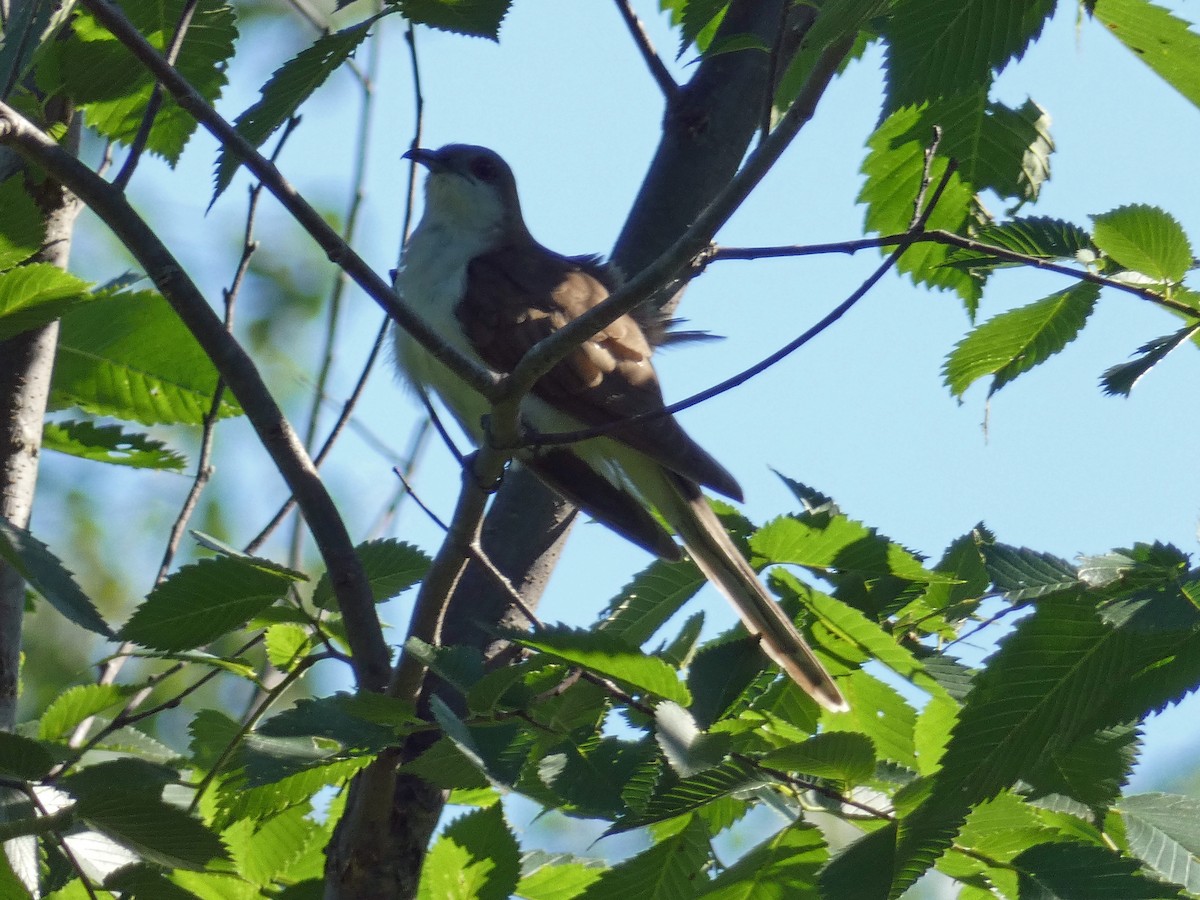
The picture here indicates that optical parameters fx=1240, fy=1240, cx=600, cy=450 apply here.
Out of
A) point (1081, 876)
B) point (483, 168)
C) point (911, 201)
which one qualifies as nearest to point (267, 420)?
point (1081, 876)

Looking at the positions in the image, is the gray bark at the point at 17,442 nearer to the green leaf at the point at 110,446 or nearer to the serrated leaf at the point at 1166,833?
the green leaf at the point at 110,446

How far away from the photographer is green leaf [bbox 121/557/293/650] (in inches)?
89.0

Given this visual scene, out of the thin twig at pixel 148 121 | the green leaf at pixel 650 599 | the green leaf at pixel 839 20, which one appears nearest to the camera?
the green leaf at pixel 839 20

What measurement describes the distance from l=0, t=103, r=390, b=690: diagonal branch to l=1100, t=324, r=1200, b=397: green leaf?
4.87 ft

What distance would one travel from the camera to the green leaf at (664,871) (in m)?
2.15

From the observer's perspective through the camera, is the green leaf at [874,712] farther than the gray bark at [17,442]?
No

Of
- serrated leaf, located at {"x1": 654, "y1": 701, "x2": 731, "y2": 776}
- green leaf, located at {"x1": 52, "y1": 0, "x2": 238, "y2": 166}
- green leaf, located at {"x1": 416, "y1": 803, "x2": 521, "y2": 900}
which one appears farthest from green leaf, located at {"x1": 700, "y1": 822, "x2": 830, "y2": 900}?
green leaf, located at {"x1": 52, "y1": 0, "x2": 238, "y2": 166}

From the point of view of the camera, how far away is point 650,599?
266cm

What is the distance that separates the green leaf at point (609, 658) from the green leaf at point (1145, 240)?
1202 millimetres

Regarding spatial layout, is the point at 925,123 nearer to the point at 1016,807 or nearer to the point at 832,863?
the point at 1016,807

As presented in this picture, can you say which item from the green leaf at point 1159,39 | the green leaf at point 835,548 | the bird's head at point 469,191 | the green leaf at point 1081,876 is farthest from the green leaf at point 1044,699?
the bird's head at point 469,191

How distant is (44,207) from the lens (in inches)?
132

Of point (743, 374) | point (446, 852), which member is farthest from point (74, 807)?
point (743, 374)

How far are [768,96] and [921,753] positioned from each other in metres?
1.22
